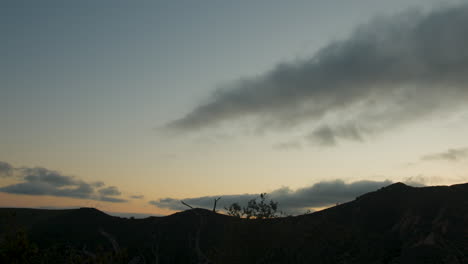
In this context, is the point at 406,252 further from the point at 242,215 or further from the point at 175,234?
the point at 175,234

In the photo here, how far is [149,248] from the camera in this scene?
9231 centimetres

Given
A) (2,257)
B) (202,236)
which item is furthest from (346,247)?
(2,257)

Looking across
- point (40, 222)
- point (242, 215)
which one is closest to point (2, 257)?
point (242, 215)

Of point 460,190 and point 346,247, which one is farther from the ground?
point 460,190

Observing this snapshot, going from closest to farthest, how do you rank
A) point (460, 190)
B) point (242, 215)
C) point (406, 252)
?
point (242, 215)
point (406, 252)
point (460, 190)

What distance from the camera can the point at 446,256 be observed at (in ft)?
195

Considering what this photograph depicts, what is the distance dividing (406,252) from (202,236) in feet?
168

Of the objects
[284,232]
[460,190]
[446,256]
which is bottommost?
[446,256]

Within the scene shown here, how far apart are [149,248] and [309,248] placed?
127 ft

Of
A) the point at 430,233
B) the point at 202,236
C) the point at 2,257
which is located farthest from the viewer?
the point at 202,236

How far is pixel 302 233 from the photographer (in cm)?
8081

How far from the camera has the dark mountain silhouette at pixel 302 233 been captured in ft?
194

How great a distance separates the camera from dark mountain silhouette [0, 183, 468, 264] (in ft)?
194

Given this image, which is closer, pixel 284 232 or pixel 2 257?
pixel 2 257
